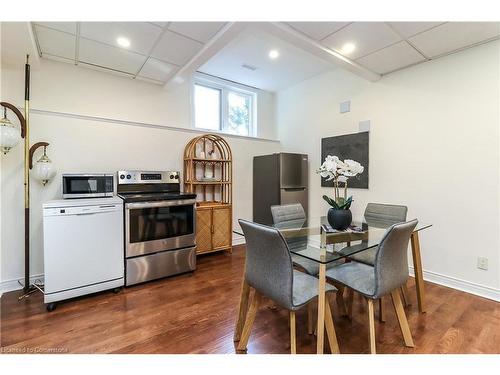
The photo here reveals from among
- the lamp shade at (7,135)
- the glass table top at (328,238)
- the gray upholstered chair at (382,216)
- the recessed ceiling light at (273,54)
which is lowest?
the glass table top at (328,238)

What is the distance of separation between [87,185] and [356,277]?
2.82 meters

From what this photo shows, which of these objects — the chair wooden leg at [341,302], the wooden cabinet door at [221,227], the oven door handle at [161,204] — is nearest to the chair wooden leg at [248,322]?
the chair wooden leg at [341,302]

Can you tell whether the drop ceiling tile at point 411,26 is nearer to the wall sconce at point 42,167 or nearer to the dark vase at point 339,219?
the dark vase at point 339,219

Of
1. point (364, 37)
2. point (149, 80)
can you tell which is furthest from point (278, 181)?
point (149, 80)

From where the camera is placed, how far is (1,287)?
254 cm

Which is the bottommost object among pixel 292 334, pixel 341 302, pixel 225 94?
pixel 341 302

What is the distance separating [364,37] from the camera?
7.91 ft

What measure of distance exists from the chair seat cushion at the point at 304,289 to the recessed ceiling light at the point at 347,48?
2345 millimetres

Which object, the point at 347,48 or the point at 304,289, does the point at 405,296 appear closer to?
the point at 304,289

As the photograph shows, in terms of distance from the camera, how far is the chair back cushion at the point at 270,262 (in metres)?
1.39

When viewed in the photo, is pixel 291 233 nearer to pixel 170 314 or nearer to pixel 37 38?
pixel 170 314

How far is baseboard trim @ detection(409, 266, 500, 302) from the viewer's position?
96.3 inches
